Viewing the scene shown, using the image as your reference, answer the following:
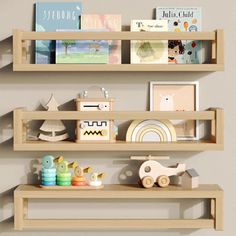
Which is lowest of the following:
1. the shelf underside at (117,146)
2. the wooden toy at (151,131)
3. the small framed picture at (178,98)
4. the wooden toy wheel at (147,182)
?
the wooden toy wheel at (147,182)

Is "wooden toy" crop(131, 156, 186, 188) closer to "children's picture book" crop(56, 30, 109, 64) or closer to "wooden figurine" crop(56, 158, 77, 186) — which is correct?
"wooden figurine" crop(56, 158, 77, 186)

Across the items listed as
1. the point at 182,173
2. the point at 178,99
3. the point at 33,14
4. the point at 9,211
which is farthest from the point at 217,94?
the point at 9,211

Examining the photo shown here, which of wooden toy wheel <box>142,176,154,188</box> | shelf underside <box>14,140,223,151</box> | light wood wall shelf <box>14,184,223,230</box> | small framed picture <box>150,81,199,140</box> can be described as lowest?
light wood wall shelf <box>14,184,223,230</box>

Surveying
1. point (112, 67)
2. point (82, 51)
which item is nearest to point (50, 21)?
point (82, 51)

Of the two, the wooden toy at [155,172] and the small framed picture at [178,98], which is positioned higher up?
the small framed picture at [178,98]

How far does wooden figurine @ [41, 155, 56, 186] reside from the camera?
84.0 inches

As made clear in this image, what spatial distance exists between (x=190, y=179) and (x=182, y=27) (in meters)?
0.50

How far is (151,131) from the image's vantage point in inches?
85.1

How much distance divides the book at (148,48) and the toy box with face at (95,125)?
0.57ft

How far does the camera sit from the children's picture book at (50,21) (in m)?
2.17

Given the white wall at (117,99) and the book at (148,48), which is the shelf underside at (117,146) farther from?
the book at (148,48)

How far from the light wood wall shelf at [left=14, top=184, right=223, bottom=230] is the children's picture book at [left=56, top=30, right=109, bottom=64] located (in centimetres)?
42

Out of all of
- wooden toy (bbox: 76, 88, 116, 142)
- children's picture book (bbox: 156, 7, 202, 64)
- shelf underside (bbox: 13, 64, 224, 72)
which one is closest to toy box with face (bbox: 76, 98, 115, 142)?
wooden toy (bbox: 76, 88, 116, 142)

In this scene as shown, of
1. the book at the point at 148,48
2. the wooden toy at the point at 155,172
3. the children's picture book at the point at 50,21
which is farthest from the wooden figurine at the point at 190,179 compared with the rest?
the children's picture book at the point at 50,21
